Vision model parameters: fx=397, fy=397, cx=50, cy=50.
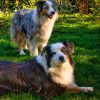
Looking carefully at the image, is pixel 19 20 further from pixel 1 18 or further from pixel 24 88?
pixel 1 18

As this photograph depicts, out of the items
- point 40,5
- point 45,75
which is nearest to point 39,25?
point 40,5

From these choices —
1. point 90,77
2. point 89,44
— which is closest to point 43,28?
point 89,44

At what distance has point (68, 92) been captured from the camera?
7449mm

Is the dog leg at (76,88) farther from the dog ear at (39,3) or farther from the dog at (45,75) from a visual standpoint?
the dog ear at (39,3)

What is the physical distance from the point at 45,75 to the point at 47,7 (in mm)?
3596

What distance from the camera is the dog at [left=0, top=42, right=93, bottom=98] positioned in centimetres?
724

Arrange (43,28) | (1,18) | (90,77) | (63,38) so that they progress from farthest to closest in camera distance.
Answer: (1,18), (63,38), (43,28), (90,77)

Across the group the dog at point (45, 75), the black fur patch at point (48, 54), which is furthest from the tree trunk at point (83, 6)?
the black fur patch at point (48, 54)

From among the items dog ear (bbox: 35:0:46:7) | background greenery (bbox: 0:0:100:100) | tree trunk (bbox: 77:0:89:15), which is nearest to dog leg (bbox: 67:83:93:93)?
background greenery (bbox: 0:0:100:100)

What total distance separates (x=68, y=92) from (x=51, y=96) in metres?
0.36

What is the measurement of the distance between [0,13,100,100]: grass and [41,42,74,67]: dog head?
656mm

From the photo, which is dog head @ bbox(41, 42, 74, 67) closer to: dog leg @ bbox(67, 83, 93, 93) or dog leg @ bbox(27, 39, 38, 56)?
dog leg @ bbox(67, 83, 93, 93)

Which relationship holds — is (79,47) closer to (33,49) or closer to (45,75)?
(33,49)

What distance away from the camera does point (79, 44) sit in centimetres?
1234
